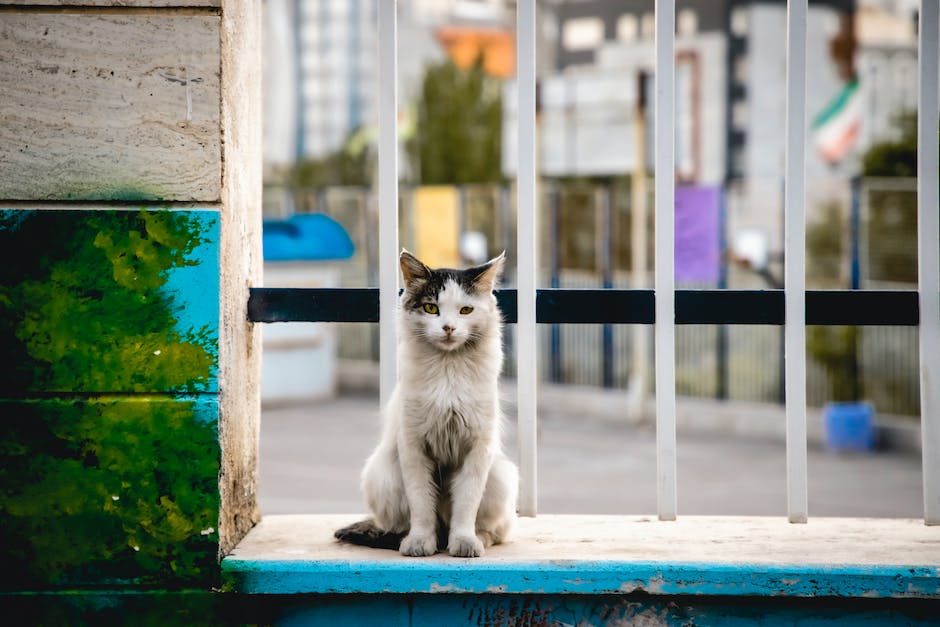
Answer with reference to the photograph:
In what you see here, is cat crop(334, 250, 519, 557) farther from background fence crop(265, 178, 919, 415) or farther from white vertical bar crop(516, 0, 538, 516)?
background fence crop(265, 178, 919, 415)

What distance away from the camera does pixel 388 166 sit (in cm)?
347

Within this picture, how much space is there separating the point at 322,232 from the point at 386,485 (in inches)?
402

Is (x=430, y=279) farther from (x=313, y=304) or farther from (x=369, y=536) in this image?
(x=369, y=536)

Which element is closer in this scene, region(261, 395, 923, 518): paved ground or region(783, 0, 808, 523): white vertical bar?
region(783, 0, 808, 523): white vertical bar

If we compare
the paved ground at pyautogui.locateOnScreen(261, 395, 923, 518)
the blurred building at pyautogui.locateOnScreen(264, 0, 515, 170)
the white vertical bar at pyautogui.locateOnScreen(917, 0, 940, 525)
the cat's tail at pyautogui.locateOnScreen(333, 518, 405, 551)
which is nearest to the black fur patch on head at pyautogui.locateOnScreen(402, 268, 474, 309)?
the cat's tail at pyautogui.locateOnScreen(333, 518, 405, 551)

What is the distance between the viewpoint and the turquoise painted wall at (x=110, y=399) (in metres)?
3.10

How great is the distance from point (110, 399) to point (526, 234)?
139 centimetres

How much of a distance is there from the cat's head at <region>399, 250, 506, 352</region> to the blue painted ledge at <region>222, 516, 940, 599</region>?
2.19 feet

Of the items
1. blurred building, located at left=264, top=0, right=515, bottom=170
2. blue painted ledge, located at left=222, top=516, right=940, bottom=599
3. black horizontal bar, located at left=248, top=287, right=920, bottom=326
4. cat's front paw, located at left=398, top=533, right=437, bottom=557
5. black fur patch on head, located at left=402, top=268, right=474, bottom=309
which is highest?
blurred building, located at left=264, top=0, right=515, bottom=170

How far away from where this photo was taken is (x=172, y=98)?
10.2ft

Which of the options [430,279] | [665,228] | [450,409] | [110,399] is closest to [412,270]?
[430,279]

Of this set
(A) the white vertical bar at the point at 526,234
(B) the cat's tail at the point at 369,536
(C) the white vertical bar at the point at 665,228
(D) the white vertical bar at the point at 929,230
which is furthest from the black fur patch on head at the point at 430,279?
(D) the white vertical bar at the point at 929,230

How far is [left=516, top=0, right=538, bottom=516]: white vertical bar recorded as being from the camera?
11.2 ft

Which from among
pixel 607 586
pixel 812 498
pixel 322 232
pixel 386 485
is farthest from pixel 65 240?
pixel 322 232
